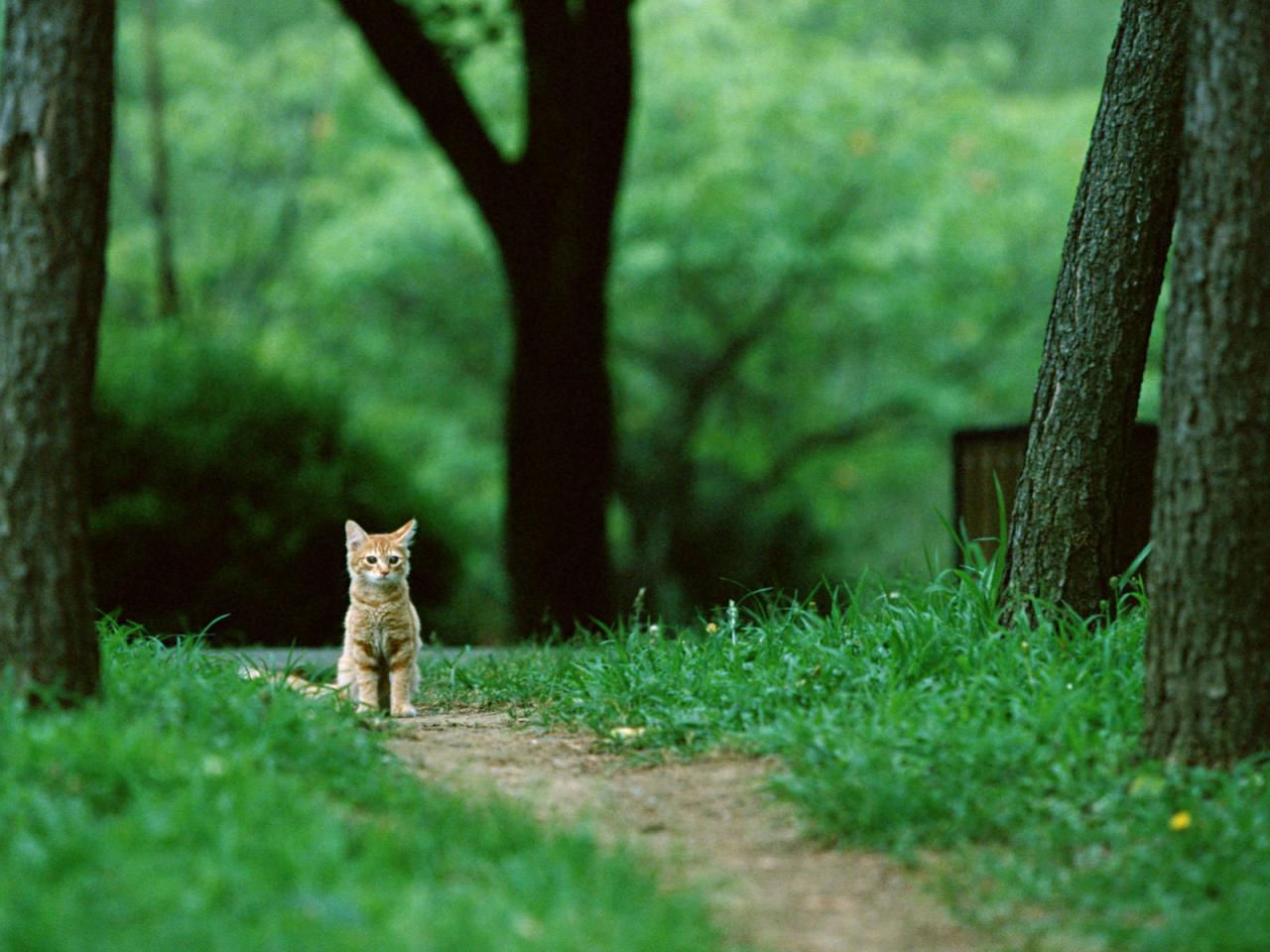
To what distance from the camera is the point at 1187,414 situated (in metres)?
4.20

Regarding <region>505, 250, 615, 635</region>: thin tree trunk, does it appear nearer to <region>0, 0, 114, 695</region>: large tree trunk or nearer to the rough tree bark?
the rough tree bark

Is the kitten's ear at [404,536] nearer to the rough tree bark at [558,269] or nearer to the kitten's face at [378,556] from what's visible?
the kitten's face at [378,556]

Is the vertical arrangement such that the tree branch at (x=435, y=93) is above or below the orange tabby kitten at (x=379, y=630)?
above

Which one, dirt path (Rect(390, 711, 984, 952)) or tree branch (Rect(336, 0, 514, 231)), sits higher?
tree branch (Rect(336, 0, 514, 231))

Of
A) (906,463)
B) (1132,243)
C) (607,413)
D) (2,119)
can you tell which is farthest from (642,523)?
(2,119)

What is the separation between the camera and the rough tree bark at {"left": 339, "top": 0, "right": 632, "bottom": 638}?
10664 mm

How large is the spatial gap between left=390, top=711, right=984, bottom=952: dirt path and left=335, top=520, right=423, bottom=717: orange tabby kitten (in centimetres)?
37

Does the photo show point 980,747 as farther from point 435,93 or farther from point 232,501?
point 232,501

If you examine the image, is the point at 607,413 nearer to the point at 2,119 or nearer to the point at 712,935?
the point at 2,119

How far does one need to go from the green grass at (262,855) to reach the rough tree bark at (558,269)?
6.41m

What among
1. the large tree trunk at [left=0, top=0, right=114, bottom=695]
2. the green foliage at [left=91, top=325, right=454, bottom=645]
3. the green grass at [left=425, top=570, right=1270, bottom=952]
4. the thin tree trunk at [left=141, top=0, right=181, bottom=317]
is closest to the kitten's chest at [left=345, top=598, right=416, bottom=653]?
the green grass at [left=425, top=570, right=1270, bottom=952]

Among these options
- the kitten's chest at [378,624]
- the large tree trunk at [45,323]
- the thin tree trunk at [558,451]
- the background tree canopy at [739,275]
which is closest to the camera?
the large tree trunk at [45,323]

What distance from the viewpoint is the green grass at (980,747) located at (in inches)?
144

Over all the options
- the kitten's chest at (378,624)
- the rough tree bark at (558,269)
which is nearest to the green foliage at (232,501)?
the rough tree bark at (558,269)
